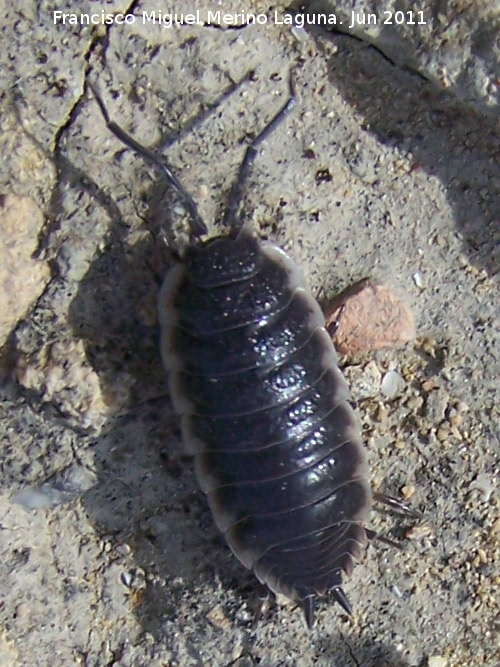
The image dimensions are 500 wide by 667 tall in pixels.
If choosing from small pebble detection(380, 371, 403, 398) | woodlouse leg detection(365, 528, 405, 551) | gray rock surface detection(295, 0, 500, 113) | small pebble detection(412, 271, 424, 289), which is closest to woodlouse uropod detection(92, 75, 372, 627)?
woodlouse leg detection(365, 528, 405, 551)

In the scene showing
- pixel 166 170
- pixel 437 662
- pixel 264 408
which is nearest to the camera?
pixel 264 408

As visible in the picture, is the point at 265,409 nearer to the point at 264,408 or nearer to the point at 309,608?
the point at 264,408

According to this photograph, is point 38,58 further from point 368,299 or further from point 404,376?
point 404,376

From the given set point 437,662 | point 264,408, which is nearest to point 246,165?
point 264,408

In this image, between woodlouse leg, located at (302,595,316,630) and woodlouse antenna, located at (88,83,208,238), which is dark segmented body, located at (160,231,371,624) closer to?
woodlouse leg, located at (302,595,316,630)

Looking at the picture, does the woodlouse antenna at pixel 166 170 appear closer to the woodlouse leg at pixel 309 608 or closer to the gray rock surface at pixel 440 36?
the gray rock surface at pixel 440 36
